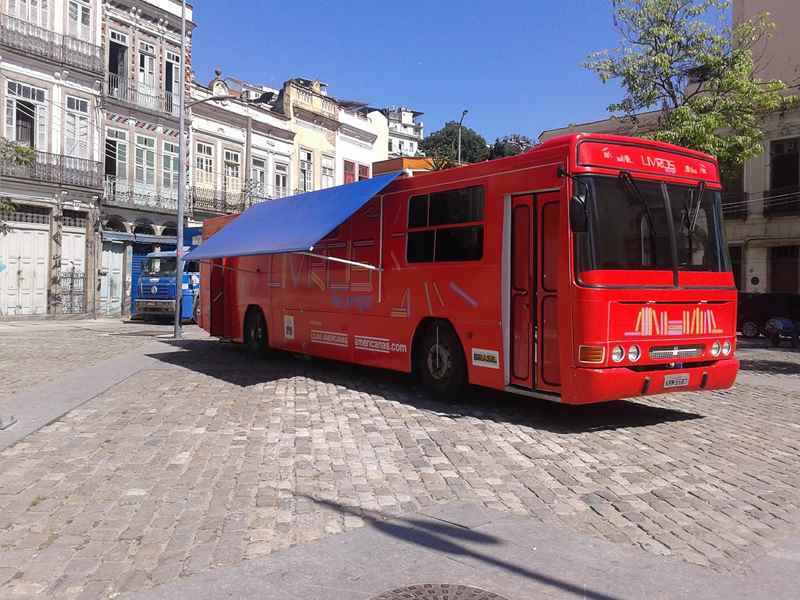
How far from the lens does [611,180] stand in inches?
289

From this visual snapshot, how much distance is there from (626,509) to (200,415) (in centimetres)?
493

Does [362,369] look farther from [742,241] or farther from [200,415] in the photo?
[742,241]

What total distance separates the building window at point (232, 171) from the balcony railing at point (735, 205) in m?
23.3

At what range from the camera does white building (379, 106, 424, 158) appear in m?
99.8

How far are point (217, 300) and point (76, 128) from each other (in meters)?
17.5

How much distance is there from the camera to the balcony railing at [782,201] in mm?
27859

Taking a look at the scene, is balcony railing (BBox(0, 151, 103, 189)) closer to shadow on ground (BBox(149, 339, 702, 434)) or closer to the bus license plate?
shadow on ground (BBox(149, 339, 702, 434))

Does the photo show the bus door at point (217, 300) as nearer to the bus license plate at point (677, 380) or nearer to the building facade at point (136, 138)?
the bus license plate at point (677, 380)

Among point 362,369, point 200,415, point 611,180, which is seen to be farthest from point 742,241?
point 200,415

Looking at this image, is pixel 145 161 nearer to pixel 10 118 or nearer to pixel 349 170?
pixel 10 118

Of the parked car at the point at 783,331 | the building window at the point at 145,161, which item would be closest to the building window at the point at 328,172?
the building window at the point at 145,161

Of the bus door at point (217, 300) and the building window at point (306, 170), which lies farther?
the building window at point (306, 170)

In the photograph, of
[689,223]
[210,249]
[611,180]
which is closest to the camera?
[611,180]

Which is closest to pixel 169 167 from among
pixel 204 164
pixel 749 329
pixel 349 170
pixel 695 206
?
pixel 204 164
